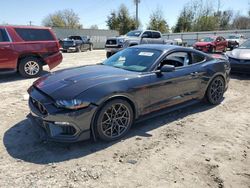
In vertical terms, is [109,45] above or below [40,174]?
above

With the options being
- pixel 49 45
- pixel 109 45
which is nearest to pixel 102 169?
pixel 49 45

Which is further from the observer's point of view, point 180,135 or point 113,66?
point 113,66

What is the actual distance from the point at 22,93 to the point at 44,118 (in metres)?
3.72

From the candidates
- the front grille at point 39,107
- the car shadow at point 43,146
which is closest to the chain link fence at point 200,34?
the car shadow at point 43,146

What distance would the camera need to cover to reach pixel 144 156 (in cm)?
353

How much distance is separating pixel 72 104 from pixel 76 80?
577mm

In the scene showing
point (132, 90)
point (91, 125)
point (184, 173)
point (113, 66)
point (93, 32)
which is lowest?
point (184, 173)

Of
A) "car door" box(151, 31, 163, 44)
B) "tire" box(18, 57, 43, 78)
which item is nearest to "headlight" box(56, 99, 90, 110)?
"tire" box(18, 57, 43, 78)

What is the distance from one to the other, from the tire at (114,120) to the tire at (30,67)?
5932 mm

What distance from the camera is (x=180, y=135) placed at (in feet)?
13.9

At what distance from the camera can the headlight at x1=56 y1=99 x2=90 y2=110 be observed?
346 cm

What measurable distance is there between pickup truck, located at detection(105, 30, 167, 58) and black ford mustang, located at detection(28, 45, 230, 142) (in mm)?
9990

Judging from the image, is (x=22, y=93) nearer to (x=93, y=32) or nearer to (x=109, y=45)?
(x=109, y=45)

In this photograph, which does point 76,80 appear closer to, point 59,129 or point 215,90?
point 59,129
